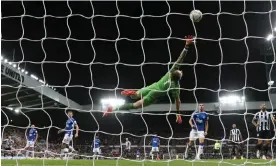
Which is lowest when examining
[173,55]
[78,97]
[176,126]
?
[176,126]

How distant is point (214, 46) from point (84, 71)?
725 centimetres

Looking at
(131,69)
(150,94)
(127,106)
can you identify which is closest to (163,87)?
(150,94)

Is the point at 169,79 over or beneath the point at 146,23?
beneath

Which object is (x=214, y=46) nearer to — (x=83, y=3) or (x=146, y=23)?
(x=146, y=23)

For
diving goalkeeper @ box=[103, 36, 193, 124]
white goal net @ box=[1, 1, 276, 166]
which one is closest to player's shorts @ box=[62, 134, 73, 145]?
white goal net @ box=[1, 1, 276, 166]

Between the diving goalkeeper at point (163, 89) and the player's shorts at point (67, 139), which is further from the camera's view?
the player's shorts at point (67, 139)

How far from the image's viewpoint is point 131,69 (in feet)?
72.3

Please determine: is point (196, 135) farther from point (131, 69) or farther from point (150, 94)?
point (131, 69)

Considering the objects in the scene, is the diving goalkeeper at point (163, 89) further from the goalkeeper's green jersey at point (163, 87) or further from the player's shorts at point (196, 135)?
the player's shorts at point (196, 135)

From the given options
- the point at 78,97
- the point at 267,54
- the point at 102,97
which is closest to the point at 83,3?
the point at 267,54

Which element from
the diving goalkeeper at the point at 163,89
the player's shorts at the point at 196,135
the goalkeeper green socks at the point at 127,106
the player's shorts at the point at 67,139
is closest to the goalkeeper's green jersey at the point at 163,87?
the diving goalkeeper at the point at 163,89

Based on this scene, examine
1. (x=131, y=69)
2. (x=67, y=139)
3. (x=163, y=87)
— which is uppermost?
(x=131, y=69)

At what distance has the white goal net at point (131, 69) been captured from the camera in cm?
1110

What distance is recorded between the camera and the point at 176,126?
94.3 ft
